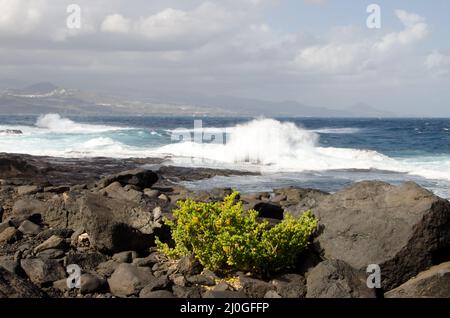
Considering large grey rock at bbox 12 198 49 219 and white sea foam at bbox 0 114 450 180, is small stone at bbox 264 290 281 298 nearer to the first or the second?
large grey rock at bbox 12 198 49 219

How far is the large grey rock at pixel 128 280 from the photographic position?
21.7ft

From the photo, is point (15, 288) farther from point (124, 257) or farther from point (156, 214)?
point (156, 214)

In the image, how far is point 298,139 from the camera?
36.4 meters

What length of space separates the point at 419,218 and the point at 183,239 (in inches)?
117

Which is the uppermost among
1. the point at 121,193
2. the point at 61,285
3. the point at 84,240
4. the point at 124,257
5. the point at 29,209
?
the point at 121,193

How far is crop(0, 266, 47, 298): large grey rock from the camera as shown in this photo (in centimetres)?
549

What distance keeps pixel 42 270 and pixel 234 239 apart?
2.44 metres

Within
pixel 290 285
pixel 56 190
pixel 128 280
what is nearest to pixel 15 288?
pixel 128 280

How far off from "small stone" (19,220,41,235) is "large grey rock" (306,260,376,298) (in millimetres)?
4854

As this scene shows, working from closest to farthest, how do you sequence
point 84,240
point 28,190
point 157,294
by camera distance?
point 157,294
point 84,240
point 28,190

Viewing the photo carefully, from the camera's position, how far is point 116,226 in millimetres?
7867

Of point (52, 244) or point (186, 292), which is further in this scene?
point (52, 244)
